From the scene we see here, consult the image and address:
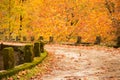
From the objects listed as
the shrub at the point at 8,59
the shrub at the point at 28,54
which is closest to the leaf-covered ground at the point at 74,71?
the shrub at the point at 28,54

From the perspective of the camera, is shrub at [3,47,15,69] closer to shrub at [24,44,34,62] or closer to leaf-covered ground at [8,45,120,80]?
leaf-covered ground at [8,45,120,80]

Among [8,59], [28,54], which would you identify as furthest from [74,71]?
[8,59]

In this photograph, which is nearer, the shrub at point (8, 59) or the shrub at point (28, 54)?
the shrub at point (8, 59)

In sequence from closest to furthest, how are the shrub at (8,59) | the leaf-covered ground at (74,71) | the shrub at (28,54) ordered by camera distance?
the leaf-covered ground at (74,71) → the shrub at (8,59) → the shrub at (28,54)

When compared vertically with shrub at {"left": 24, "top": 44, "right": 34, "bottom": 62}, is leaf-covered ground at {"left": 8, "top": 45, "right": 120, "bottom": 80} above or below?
below

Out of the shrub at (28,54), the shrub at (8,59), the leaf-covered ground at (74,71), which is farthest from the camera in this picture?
the shrub at (28,54)

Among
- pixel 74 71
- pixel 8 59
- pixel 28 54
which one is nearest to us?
pixel 8 59

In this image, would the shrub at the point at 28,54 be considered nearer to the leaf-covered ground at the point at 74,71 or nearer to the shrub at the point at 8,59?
the leaf-covered ground at the point at 74,71

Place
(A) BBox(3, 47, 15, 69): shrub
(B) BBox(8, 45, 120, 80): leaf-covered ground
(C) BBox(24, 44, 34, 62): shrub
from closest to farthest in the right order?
(B) BBox(8, 45, 120, 80): leaf-covered ground
(A) BBox(3, 47, 15, 69): shrub
(C) BBox(24, 44, 34, 62): shrub

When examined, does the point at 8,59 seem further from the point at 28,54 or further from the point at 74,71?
the point at 74,71

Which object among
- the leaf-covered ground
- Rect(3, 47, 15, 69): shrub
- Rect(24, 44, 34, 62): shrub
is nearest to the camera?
the leaf-covered ground

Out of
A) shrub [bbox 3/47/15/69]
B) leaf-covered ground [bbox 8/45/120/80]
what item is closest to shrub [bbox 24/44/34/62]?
leaf-covered ground [bbox 8/45/120/80]

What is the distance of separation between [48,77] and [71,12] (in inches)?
1150

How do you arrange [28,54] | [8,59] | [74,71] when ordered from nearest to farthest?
1. [8,59]
2. [74,71]
3. [28,54]
